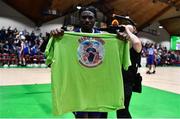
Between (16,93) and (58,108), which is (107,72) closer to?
(58,108)

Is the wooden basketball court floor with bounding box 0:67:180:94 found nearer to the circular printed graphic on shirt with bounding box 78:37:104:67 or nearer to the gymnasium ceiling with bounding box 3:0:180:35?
the circular printed graphic on shirt with bounding box 78:37:104:67

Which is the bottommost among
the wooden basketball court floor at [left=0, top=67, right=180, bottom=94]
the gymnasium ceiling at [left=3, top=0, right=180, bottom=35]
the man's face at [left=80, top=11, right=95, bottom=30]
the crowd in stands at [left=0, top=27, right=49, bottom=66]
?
the wooden basketball court floor at [left=0, top=67, right=180, bottom=94]

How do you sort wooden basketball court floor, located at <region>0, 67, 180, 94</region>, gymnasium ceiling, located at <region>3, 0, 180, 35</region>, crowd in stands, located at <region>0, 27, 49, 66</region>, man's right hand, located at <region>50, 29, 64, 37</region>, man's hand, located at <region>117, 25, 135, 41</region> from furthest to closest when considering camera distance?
gymnasium ceiling, located at <region>3, 0, 180, 35</region> → crowd in stands, located at <region>0, 27, 49, 66</region> → wooden basketball court floor, located at <region>0, 67, 180, 94</region> → man's hand, located at <region>117, 25, 135, 41</region> → man's right hand, located at <region>50, 29, 64, 37</region>

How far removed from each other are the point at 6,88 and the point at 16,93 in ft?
2.30

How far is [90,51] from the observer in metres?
2.58

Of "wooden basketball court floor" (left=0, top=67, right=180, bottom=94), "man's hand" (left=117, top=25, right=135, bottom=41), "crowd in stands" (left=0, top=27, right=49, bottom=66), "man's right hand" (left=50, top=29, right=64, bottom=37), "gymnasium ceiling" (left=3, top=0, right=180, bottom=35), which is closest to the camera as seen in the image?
"man's right hand" (left=50, top=29, right=64, bottom=37)

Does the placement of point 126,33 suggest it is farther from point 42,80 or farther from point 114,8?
point 114,8

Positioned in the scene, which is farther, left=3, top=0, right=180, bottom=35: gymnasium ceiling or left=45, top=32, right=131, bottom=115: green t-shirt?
left=3, top=0, right=180, bottom=35: gymnasium ceiling

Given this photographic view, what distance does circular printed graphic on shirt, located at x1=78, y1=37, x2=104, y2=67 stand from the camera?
2.58 metres

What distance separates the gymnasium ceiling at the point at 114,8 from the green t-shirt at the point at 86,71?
15454 millimetres

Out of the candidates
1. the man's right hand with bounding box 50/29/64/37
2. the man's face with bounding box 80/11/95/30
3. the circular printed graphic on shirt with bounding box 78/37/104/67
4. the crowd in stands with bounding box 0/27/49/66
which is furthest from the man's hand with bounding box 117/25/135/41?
the crowd in stands with bounding box 0/27/49/66

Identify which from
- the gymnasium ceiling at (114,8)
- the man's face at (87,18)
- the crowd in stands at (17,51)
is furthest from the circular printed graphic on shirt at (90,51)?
the gymnasium ceiling at (114,8)

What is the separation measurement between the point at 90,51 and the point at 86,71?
182mm

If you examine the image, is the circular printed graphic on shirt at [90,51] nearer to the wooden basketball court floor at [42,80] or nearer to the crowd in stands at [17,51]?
the wooden basketball court floor at [42,80]
